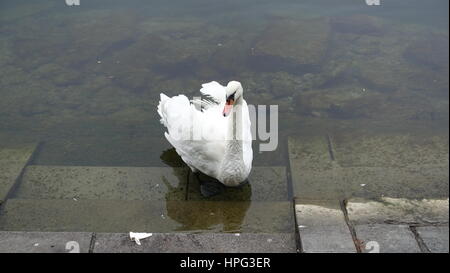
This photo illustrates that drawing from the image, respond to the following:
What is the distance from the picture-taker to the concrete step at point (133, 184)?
17.6 ft

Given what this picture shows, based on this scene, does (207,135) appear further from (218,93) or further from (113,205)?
(113,205)

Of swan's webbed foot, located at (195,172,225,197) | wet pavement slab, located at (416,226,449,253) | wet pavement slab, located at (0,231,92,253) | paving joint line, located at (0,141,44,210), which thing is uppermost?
wet pavement slab, located at (0,231,92,253)

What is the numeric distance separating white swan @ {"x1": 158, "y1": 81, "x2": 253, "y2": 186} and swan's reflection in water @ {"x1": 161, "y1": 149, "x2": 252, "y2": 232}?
0.17m

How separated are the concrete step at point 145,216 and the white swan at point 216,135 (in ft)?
1.11

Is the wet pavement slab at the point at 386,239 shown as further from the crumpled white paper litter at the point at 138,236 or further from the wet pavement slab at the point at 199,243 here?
the crumpled white paper litter at the point at 138,236

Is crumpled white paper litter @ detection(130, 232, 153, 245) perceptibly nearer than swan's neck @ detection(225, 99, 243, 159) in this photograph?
Yes

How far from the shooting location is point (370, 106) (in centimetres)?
715

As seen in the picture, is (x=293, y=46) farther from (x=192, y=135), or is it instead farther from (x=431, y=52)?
(x=192, y=135)

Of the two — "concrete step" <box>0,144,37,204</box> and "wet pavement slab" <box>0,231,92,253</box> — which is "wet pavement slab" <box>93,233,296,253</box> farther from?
"concrete step" <box>0,144,37,204</box>

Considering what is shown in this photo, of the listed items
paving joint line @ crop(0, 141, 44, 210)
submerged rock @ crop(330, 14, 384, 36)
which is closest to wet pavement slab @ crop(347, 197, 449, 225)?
paving joint line @ crop(0, 141, 44, 210)

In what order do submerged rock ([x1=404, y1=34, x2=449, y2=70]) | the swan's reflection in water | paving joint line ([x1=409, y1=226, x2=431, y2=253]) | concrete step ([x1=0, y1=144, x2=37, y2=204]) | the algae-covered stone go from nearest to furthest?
1. paving joint line ([x1=409, y1=226, x2=431, y2=253])
2. the swan's reflection in water
3. concrete step ([x1=0, y1=144, x2=37, y2=204])
4. the algae-covered stone
5. submerged rock ([x1=404, y1=34, x2=449, y2=70])

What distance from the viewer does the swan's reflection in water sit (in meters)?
4.94

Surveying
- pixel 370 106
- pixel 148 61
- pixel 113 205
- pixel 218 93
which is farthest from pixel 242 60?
pixel 113 205

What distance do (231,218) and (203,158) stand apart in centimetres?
64
